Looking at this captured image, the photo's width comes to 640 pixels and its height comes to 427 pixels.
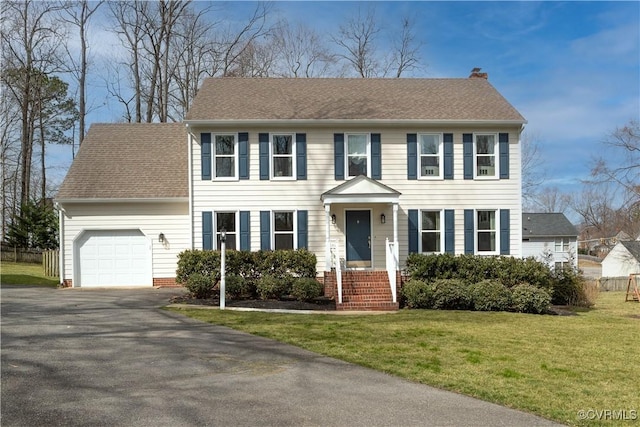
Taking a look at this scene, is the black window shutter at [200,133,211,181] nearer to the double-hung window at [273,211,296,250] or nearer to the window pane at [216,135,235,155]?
the window pane at [216,135,235,155]

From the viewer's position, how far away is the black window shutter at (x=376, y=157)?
56.0 feet

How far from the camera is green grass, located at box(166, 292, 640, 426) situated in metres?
5.87

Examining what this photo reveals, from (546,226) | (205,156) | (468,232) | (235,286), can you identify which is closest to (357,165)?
(468,232)

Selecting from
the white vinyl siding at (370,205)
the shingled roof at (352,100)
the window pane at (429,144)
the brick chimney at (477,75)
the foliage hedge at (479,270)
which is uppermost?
the brick chimney at (477,75)

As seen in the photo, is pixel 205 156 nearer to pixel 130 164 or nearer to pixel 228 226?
pixel 228 226

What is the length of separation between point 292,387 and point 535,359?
400 cm

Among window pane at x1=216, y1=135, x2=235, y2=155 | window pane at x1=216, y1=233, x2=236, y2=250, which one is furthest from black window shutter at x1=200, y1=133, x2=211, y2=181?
Answer: window pane at x1=216, y1=233, x2=236, y2=250

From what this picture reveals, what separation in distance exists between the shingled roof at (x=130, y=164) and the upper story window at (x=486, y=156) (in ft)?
33.6

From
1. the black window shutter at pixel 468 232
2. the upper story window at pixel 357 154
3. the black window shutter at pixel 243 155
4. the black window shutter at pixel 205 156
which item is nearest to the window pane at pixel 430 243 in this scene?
the black window shutter at pixel 468 232

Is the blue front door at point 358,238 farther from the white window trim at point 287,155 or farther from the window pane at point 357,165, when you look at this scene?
the white window trim at point 287,155

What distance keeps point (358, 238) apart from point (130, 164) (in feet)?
29.5

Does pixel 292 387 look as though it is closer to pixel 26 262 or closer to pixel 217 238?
pixel 217 238

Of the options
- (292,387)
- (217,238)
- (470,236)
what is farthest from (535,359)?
(217,238)

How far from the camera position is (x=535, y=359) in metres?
7.71
